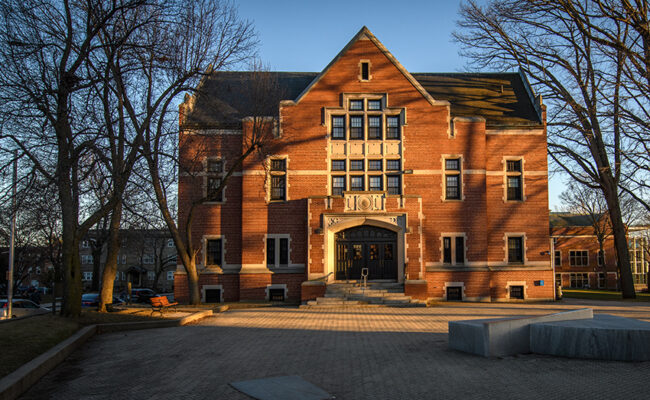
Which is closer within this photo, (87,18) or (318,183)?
(87,18)

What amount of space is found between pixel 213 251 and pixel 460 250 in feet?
44.2

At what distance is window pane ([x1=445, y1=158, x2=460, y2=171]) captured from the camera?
27781 millimetres

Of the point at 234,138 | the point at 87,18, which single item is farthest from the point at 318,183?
the point at 87,18

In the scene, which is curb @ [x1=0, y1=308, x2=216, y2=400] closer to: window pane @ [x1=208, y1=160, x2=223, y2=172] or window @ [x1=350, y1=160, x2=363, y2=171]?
window pane @ [x1=208, y1=160, x2=223, y2=172]

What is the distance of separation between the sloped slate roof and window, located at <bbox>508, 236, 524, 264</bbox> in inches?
253

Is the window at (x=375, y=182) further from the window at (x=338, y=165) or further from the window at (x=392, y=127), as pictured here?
the window at (x=392, y=127)

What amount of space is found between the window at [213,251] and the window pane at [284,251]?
3.39 m

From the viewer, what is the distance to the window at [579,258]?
67.8 meters

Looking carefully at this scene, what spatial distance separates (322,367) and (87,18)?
12.8 metres

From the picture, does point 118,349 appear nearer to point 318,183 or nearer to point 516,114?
point 318,183

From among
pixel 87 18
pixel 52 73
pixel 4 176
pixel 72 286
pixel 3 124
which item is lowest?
pixel 72 286

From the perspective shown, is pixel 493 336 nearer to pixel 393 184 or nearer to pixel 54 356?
pixel 54 356

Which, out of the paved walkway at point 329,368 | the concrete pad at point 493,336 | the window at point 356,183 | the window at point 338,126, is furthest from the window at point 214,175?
the concrete pad at point 493,336

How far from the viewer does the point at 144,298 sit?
127ft
